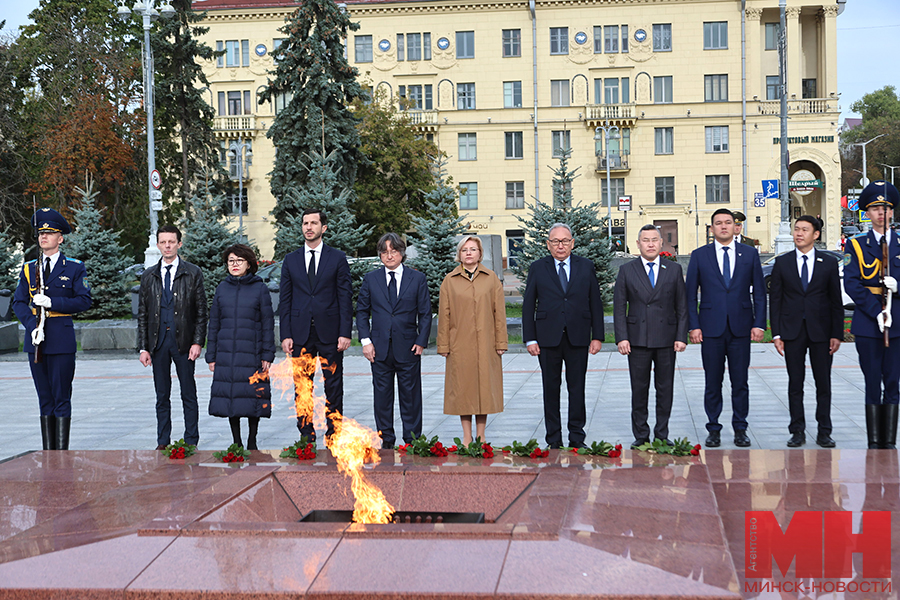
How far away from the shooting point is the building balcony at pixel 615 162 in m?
51.2

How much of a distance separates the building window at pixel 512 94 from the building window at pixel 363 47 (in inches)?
351

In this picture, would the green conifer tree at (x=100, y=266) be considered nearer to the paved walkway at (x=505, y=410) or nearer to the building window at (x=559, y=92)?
the paved walkway at (x=505, y=410)

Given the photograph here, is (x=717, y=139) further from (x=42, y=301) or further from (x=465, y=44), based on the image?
(x=42, y=301)

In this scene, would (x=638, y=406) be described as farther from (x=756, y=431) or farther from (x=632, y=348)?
(x=756, y=431)

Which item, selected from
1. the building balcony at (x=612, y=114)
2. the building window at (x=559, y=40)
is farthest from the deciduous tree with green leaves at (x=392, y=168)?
the building window at (x=559, y=40)

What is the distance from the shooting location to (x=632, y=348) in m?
7.25

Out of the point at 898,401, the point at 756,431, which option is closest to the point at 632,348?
the point at 756,431

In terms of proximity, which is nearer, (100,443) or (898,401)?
(898,401)

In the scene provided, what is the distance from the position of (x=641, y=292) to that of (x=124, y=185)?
33.2 m

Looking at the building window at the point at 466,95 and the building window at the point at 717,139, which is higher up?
the building window at the point at 466,95

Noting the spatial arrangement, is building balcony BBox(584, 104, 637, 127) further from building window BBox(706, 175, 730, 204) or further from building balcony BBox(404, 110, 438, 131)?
building balcony BBox(404, 110, 438, 131)

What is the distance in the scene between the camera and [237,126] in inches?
2068

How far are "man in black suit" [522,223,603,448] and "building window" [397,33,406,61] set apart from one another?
47.7m

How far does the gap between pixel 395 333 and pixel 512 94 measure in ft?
154
